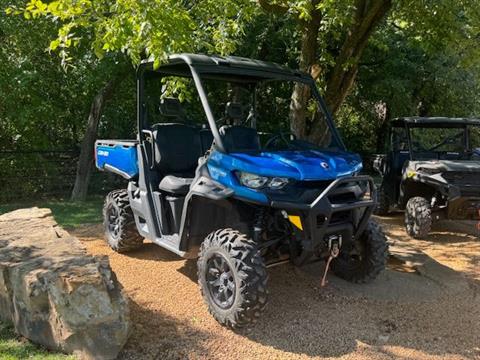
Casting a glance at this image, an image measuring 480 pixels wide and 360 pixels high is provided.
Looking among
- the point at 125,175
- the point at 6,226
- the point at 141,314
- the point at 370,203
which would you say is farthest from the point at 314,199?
the point at 6,226

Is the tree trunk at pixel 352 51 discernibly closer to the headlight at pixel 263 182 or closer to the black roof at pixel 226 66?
the black roof at pixel 226 66

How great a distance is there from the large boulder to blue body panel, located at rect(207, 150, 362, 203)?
45.4 inches

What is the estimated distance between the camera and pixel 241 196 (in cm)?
368

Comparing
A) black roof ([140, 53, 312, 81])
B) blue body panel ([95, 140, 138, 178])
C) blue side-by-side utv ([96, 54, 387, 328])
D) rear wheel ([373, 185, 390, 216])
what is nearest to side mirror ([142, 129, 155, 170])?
blue side-by-side utv ([96, 54, 387, 328])

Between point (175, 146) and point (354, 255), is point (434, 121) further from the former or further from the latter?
point (175, 146)

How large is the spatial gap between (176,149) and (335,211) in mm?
2027

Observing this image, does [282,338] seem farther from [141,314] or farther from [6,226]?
[6,226]

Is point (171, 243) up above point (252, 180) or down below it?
below

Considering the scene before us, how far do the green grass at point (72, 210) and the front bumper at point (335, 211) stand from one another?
4965 millimetres

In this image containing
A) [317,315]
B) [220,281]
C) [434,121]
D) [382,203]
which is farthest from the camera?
[382,203]

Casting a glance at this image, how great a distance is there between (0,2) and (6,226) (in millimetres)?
5673

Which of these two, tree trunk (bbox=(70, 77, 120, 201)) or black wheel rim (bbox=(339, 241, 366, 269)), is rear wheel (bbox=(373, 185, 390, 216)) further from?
tree trunk (bbox=(70, 77, 120, 201))

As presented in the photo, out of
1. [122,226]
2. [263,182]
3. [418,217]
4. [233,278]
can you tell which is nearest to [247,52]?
[418,217]

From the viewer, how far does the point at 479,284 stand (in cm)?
506
